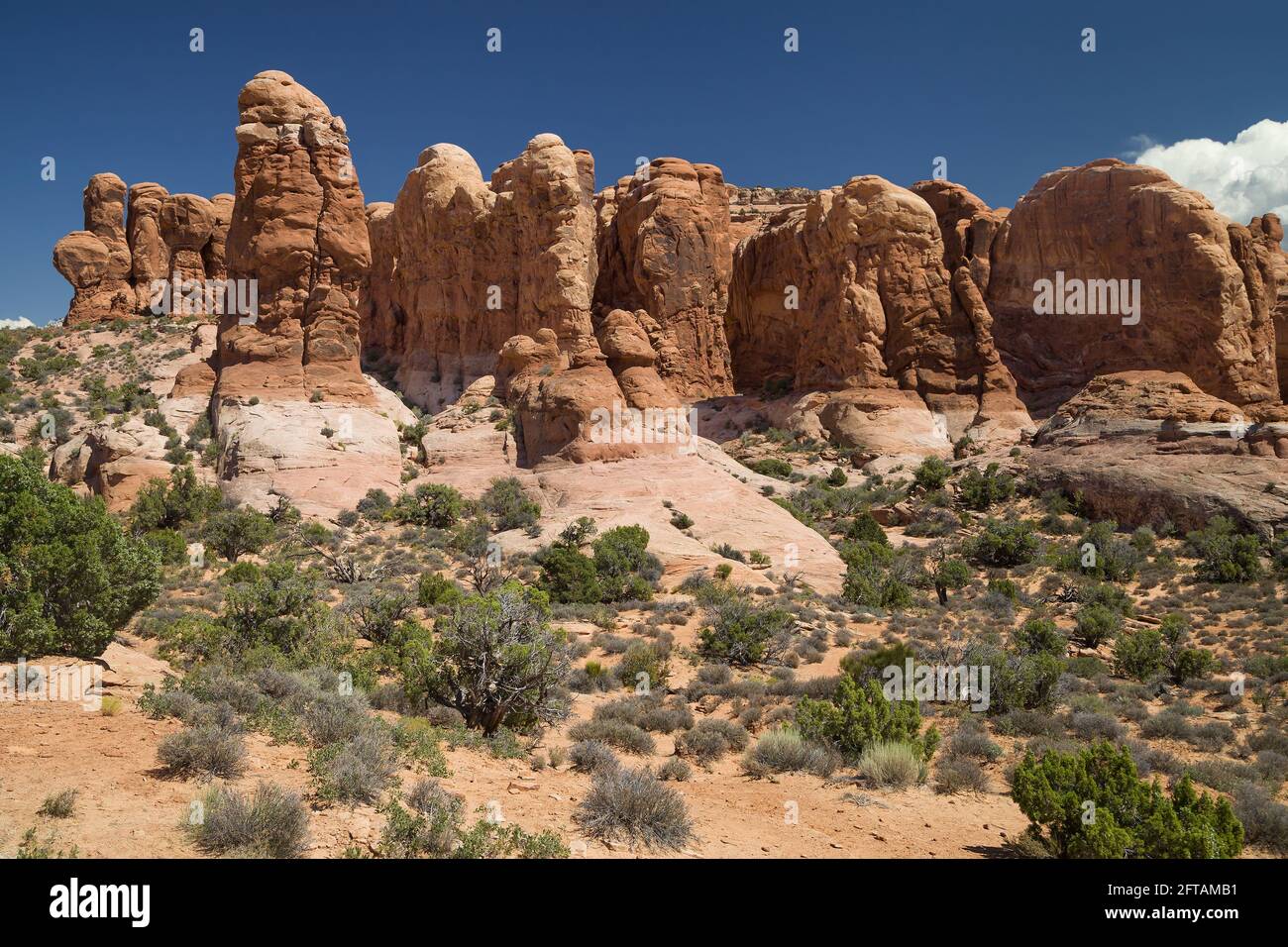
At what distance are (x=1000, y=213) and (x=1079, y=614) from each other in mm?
42724

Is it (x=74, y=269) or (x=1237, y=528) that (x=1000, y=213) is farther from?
(x=74, y=269)

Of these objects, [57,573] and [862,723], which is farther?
[862,723]

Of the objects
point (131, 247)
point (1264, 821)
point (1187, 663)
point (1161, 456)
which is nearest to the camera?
point (1264, 821)

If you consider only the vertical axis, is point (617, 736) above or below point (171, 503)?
below

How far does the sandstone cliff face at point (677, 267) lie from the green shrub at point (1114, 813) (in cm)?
3736

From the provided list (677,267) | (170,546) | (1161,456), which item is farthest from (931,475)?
(170,546)

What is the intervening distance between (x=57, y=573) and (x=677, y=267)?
38.0m

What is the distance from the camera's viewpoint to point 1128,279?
4197 cm

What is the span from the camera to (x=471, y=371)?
1622 inches

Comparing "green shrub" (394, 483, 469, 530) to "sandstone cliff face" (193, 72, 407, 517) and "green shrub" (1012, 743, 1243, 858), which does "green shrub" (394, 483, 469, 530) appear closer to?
"sandstone cliff face" (193, 72, 407, 517)

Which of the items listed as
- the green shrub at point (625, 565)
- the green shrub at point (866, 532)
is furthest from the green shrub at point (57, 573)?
the green shrub at point (866, 532)

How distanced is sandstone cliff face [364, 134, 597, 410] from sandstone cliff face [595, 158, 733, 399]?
219 centimetres

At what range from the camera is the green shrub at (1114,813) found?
6160 millimetres

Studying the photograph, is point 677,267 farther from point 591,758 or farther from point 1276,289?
point 591,758
